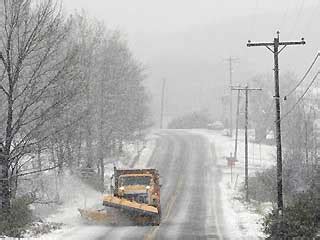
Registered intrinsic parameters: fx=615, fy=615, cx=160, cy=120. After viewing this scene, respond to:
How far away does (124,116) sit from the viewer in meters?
56.2

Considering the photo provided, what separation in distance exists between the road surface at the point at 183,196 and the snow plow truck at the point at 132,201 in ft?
3.05

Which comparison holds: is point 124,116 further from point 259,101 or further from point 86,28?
point 259,101

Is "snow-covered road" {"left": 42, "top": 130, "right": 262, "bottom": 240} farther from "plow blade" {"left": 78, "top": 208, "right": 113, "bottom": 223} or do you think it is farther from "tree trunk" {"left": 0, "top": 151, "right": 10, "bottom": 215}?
"tree trunk" {"left": 0, "top": 151, "right": 10, "bottom": 215}

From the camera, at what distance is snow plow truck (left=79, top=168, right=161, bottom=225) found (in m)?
28.7

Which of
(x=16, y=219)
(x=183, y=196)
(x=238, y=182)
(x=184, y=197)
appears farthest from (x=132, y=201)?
(x=238, y=182)

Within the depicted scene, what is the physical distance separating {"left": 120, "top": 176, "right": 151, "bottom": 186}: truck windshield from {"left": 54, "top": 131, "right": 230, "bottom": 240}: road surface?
232 cm

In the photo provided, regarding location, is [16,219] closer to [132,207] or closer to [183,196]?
[132,207]

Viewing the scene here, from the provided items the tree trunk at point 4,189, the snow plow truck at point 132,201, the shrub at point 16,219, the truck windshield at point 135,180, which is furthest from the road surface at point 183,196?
the tree trunk at point 4,189

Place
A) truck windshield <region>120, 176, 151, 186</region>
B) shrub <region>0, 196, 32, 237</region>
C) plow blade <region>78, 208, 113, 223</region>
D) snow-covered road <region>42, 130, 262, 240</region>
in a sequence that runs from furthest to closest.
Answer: truck windshield <region>120, 176, 151, 186</region> → plow blade <region>78, 208, 113, 223</region> → snow-covered road <region>42, 130, 262, 240</region> → shrub <region>0, 196, 32, 237</region>

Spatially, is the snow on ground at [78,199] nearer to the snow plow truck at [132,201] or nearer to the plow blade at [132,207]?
the snow plow truck at [132,201]

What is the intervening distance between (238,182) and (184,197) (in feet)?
34.0

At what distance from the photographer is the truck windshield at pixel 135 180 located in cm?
3152

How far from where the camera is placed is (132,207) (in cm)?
2848

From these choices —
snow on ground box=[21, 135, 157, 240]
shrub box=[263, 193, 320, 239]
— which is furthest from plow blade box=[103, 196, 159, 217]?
shrub box=[263, 193, 320, 239]
